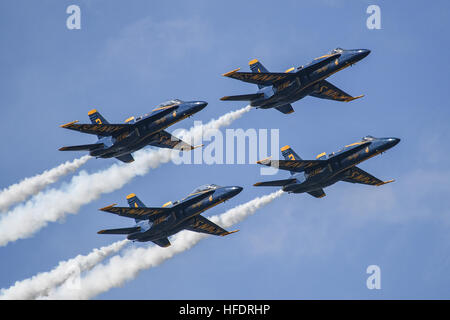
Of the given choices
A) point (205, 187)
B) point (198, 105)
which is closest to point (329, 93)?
point (198, 105)

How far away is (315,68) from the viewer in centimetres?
9262

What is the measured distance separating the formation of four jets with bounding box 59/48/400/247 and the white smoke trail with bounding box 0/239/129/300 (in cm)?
633

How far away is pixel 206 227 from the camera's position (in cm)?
9581

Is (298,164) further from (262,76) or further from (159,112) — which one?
(159,112)

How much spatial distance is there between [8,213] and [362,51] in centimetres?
4277

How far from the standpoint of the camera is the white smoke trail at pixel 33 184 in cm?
10038

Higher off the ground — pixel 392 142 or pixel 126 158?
pixel 126 158

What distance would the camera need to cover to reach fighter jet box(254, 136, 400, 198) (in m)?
88.2

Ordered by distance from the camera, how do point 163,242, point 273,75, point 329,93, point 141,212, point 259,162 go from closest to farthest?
point 259,162, point 141,212, point 273,75, point 163,242, point 329,93

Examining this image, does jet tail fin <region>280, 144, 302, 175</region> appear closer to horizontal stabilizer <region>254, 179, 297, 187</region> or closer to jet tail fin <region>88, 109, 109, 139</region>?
horizontal stabilizer <region>254, 179, 297, 187</region>

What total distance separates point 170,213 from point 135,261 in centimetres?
1026

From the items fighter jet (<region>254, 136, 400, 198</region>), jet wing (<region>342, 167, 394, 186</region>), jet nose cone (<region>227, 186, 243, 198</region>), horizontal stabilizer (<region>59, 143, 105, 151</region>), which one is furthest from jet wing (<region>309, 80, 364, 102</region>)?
horizontal stabilizer (<region>59, 143, 105, 151</region>)
